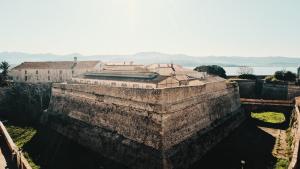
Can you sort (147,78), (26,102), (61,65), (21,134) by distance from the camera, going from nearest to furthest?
1. (147,78)
2. (21,134)
3. (26,102)
4. (61,65)

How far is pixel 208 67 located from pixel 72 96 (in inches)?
1217

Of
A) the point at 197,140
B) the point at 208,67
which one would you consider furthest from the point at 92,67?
the point at 197,140

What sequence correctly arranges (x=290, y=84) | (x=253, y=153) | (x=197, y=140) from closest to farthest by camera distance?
(x=197, y=140) < (x=253, y=153) < (x=290, y=84)

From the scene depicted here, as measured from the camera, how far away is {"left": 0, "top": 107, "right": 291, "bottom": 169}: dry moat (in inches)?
691

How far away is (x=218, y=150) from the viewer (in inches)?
772

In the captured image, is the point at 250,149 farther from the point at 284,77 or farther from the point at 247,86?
the point at 284,77

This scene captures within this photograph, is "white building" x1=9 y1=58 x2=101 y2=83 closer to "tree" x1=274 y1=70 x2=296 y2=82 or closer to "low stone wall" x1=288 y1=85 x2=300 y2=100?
"tree" x1=274 y1=70 x2=296 y2=82

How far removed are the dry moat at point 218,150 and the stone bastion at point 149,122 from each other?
66 cm

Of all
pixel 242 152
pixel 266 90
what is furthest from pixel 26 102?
pixel 266 90

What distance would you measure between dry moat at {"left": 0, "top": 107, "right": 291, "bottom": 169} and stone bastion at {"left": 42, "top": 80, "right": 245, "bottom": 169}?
660 millimetres

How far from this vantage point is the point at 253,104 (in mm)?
30406

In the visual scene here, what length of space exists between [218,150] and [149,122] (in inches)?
276

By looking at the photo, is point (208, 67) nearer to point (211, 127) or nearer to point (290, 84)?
point (290, 84)

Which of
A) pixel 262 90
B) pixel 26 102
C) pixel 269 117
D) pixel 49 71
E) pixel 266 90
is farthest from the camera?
pixel 49 71
